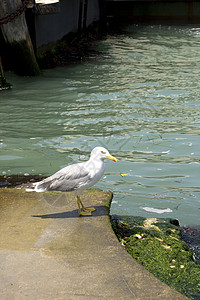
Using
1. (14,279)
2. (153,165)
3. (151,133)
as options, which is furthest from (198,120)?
(14,279)

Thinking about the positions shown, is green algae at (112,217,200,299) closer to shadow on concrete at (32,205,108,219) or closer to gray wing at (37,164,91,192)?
shadow on concrete at (32,205,108,219)

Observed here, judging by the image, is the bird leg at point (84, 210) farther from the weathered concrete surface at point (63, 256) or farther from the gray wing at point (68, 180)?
the gray wing at point (68, 180)

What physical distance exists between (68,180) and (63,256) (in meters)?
→ 0.93

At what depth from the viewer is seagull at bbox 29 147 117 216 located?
493cm

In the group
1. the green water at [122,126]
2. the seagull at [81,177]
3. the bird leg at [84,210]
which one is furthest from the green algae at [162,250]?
the green water at [122,126]

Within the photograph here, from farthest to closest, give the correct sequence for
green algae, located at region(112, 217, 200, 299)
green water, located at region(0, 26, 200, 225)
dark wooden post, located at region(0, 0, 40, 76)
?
dark wooden post, located at region(0, 0, 40, 76), green water, located at region(0, 26, 200, 225), green algae, located at region(112, 217, 200, 299)

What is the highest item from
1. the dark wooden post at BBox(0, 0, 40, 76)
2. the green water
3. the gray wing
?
the dark wooden post at BBox(0, 0, 40, 76)

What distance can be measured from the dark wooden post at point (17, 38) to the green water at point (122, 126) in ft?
1.13

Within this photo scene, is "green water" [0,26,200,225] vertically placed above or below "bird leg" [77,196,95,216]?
below

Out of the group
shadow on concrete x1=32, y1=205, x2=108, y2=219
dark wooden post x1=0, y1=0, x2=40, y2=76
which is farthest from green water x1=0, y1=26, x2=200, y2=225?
shadow on concrete x1=32, y1=205, x2=108, y2=219

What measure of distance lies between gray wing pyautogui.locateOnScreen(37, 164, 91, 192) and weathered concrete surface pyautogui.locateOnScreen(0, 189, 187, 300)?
0.27m

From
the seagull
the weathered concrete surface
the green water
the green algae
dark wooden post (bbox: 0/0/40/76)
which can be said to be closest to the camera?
the weathered concrete surface

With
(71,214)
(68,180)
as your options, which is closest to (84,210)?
(71,214)

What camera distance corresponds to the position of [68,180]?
5016 millimetres
